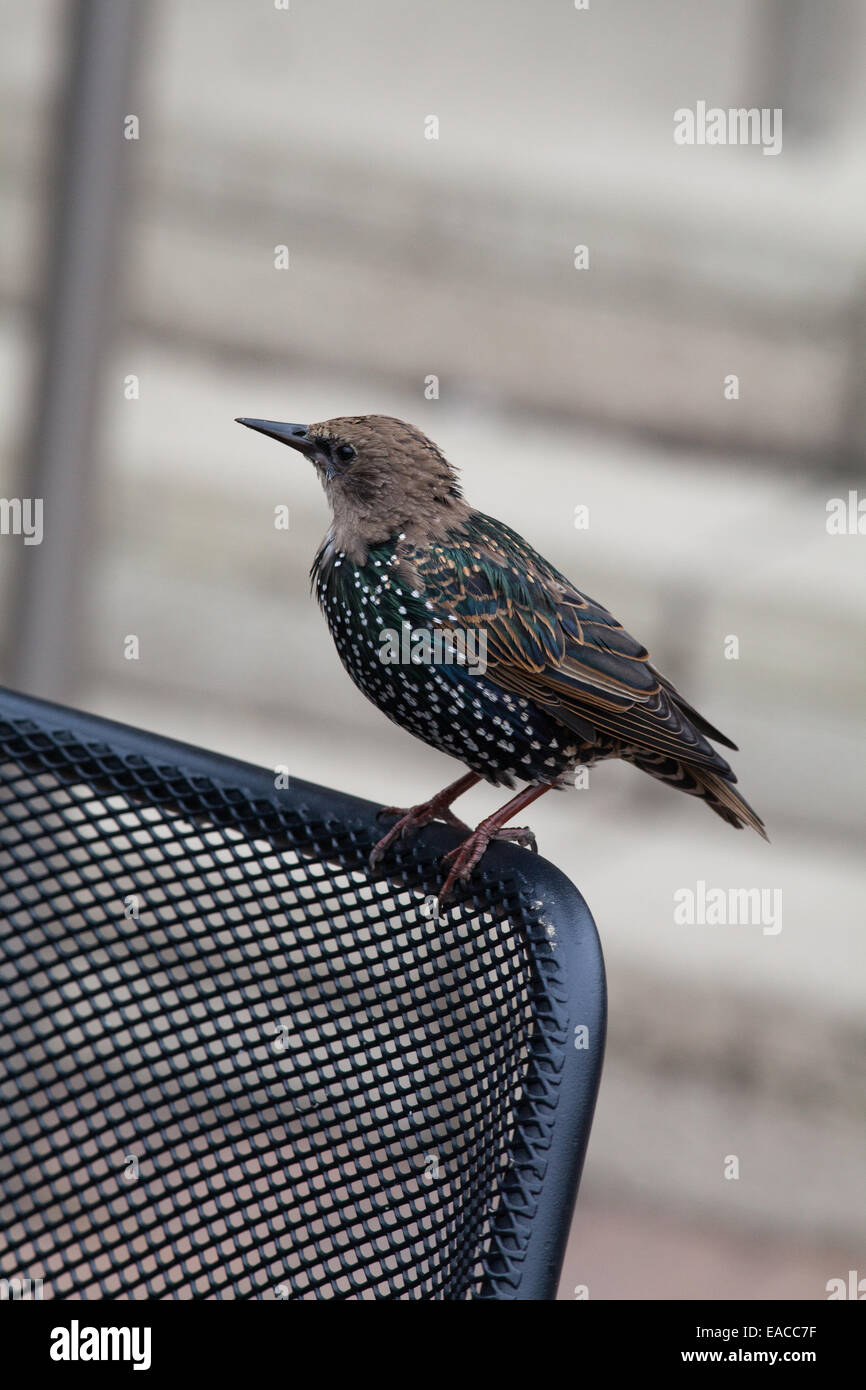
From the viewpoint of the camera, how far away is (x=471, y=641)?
1.89m

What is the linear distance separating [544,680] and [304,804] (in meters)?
0.69

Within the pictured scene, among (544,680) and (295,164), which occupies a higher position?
(295,164)


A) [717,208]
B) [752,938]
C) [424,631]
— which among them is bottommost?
[752,938]

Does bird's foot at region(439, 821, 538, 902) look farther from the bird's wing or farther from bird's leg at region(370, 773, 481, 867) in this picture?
the bird's wing

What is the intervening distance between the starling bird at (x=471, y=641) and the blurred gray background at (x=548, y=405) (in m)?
1.57

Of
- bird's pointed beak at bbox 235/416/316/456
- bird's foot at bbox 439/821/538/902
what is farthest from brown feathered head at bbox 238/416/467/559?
bird's foot at bbox 439/821/538/902

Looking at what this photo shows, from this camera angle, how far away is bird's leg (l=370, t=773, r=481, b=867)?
132cm

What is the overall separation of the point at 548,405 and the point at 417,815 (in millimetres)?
2169

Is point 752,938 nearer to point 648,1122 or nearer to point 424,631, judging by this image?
point 648,1122

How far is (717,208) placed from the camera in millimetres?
3479

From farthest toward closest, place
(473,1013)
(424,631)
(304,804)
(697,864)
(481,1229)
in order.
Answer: (697,864)
(424,631)
(304,804)
(473,1013)
(481,1229)

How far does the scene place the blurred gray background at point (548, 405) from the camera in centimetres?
343

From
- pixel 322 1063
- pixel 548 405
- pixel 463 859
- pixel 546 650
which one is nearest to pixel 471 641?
pixel 546 650

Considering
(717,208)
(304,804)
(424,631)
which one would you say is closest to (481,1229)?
(304,804)
